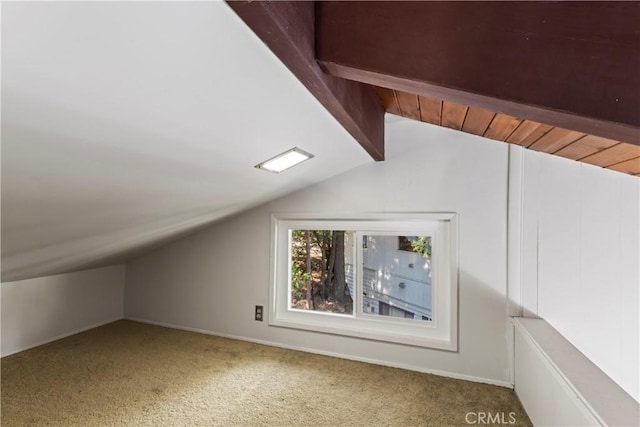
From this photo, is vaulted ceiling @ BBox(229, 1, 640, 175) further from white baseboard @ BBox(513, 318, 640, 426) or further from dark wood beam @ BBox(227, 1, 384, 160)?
white baseboard @ BBox(513, 318, 640, 426)

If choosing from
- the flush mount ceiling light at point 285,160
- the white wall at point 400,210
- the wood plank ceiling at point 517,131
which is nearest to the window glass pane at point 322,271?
the white wall at point 400,210

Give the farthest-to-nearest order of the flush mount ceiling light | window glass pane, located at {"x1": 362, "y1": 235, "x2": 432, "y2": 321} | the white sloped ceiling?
window glass pane, located at {"x1": 362, "y1": 235, "x2": 432, "y2": 321}, the flush mount ceiling light, the white sloped ceiling

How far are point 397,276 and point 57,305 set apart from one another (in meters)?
2.86

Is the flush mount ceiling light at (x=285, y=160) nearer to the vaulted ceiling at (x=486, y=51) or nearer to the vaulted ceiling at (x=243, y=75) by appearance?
the vaulted ceiling at (x=243, y=75)

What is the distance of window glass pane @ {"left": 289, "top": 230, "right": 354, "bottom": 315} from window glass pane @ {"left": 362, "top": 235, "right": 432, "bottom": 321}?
15 centimetres

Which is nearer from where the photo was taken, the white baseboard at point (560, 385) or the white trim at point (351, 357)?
the white baseboard at point (560, 385)

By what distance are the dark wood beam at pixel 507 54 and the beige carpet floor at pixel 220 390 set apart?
166 centimetres

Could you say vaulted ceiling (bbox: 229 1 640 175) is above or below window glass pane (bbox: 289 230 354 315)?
above

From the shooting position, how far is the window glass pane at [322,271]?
8.39 ft

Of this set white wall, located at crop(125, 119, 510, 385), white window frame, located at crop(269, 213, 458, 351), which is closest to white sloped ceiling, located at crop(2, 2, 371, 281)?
white wall, located at crop(125, 119, 510, 385)

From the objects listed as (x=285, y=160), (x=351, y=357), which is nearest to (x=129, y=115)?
(x=285, y=160)

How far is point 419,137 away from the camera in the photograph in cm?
222

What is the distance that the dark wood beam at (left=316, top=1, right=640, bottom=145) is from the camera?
0.69 metres

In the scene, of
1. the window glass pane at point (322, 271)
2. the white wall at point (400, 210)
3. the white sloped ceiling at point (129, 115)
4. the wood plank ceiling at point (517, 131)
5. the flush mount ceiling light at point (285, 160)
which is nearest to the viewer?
the white sloped ceiling at point (129, 115)
